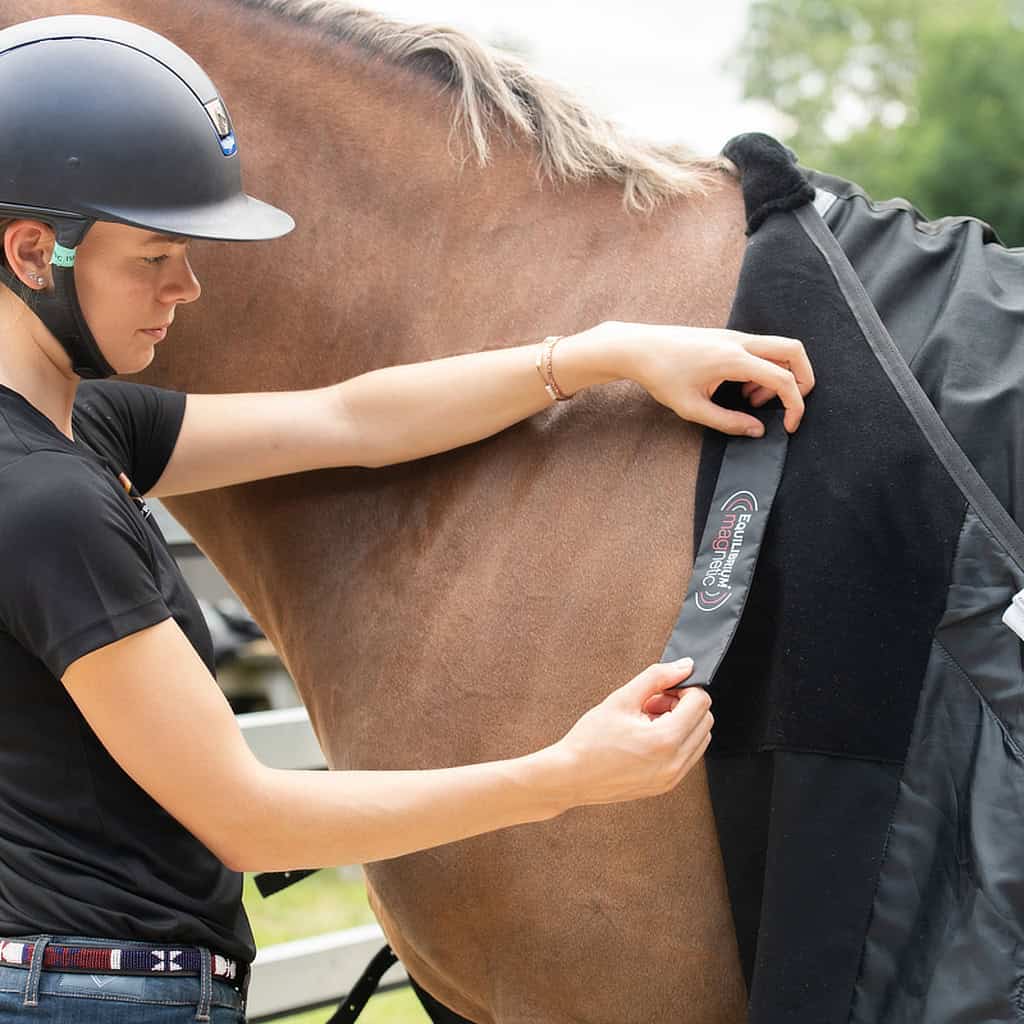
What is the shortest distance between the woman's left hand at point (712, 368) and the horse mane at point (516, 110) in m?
0.29

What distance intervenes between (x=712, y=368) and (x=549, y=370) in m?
0.22

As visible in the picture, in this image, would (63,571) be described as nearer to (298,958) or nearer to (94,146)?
(94,146)

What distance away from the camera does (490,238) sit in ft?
5.49

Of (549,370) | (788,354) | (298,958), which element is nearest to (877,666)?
(788,354)

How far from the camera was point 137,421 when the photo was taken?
1.66 m

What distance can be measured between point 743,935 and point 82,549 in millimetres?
855

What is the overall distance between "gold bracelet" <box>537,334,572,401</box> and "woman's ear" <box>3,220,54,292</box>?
582 millimetres

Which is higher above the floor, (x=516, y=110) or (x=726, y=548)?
(x=516, y=110)

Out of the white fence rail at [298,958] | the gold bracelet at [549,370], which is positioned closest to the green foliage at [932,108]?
the white fence rail at [298,958]

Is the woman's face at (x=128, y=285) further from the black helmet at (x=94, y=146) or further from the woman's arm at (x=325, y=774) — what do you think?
the woman's arm at (x=325, y=774)

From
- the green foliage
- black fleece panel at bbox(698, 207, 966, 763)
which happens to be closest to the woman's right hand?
black fleece panel at bbox(698, 207, 966, 763)

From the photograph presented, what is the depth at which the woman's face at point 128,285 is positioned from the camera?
1.29 metres

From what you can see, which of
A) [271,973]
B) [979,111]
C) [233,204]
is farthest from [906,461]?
[979,111]

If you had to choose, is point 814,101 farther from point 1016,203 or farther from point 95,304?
point 95,304
